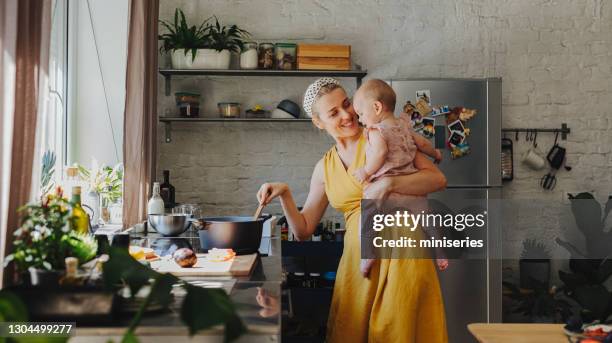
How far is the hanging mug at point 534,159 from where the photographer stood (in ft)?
14.7

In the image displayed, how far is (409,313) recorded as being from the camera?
2.40 metres

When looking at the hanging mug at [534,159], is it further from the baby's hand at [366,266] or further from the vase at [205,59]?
the baby's hand at [366,266]

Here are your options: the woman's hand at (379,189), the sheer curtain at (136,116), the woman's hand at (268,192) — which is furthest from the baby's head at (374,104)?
the sheer curtain at (136,116)

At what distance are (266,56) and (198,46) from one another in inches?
17.4

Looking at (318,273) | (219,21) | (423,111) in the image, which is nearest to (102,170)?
(318,273)

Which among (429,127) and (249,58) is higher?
(249,58)

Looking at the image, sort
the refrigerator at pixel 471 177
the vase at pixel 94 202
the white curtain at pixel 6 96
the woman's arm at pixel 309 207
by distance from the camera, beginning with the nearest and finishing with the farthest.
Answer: the white curtain at pixel 6 96 → the woman's arm at pixel 309 207 → the vase at pixel 94 202 → the refrigerator at pixel 471 177

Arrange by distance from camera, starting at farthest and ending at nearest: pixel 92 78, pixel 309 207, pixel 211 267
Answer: pixel 92 78
pixel 309 207
pixel 211 267

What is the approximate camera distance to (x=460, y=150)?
403 cm

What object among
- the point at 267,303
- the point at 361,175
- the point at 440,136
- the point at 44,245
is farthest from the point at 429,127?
the point at 44,245

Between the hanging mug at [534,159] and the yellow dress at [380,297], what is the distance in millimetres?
Answer: 2266

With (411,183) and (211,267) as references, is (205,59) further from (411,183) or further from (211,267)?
(211,267)

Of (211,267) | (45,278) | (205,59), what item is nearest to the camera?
(45,278)

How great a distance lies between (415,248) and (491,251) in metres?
1.78
